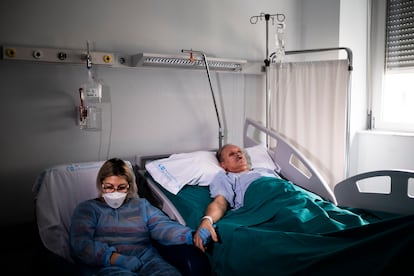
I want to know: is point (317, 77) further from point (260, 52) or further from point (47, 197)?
point (47, 197)

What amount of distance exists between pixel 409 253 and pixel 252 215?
869 millimetres

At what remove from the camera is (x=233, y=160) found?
2.49 metres

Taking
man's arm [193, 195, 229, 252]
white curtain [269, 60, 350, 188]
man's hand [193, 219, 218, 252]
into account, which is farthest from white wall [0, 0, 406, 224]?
man's hand [193, 219, 218, 252]

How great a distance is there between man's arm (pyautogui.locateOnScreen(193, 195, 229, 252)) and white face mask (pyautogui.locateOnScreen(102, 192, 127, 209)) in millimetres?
397

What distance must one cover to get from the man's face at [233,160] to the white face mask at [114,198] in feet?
2.84

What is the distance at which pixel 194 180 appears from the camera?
239 centimetres

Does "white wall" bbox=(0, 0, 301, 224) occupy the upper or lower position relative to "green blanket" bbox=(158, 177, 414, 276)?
upper

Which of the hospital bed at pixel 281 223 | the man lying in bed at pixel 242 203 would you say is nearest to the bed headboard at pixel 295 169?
the hospital bed at pixel 281 223

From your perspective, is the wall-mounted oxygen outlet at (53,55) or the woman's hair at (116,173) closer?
the woman's hair at (116,173)

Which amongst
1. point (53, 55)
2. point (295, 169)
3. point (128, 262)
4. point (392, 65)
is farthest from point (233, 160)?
point (392, 65)

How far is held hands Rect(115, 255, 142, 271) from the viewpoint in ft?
5.40

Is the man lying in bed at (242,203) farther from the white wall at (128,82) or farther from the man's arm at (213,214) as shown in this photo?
the white wall at (128,82)

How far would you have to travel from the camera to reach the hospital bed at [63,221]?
5.53 ft

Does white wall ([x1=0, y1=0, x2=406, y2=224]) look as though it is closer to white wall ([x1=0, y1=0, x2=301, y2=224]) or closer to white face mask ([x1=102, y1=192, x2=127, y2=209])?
white wall ([x1=0, y1=0, x2=301, y2=224])
